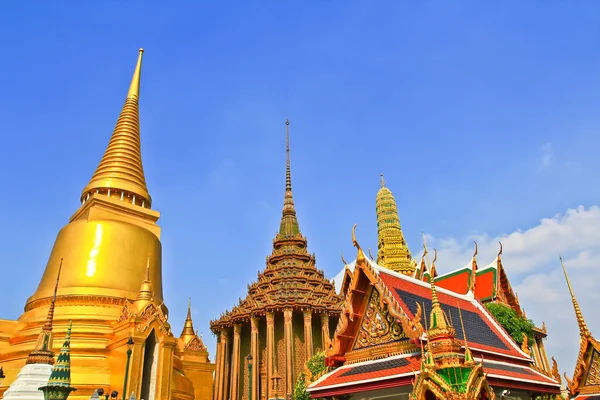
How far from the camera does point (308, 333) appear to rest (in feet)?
85.4

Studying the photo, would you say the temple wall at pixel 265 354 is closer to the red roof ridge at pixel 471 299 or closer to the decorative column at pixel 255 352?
the decorative column at pixel 255 352

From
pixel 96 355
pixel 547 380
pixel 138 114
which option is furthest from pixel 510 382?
pixel 138 114

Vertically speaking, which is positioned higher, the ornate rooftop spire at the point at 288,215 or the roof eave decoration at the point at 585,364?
the ornate rooftop spire at the point at 288,215

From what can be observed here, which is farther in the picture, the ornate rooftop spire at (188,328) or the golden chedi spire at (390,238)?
the golden chedi spire at (390,238)

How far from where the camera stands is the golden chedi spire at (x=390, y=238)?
133 feet

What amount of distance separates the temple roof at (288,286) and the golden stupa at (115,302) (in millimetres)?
3540

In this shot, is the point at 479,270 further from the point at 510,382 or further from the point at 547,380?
the point at 510,382

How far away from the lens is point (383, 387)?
9047mm

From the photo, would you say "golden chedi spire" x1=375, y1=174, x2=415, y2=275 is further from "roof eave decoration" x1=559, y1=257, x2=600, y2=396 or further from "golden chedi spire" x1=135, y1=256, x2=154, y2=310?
"roof eave decoration" x1=559, y1=257, x2=600, y2=396

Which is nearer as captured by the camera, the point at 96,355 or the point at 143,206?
the point at 96,355

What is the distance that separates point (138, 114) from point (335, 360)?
23.7 meters

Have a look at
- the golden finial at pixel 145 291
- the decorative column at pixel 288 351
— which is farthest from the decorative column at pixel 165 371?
the decorative column at pixel 288 351

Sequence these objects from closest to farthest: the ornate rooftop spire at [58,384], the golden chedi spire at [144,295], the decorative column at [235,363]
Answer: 1. the ornate rooftop spire at [58,384]
2. the golden chedi spire at [144,295]
3. the decorative column at [235,363]

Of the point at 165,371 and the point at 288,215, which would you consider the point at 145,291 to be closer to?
the point at 165,371
